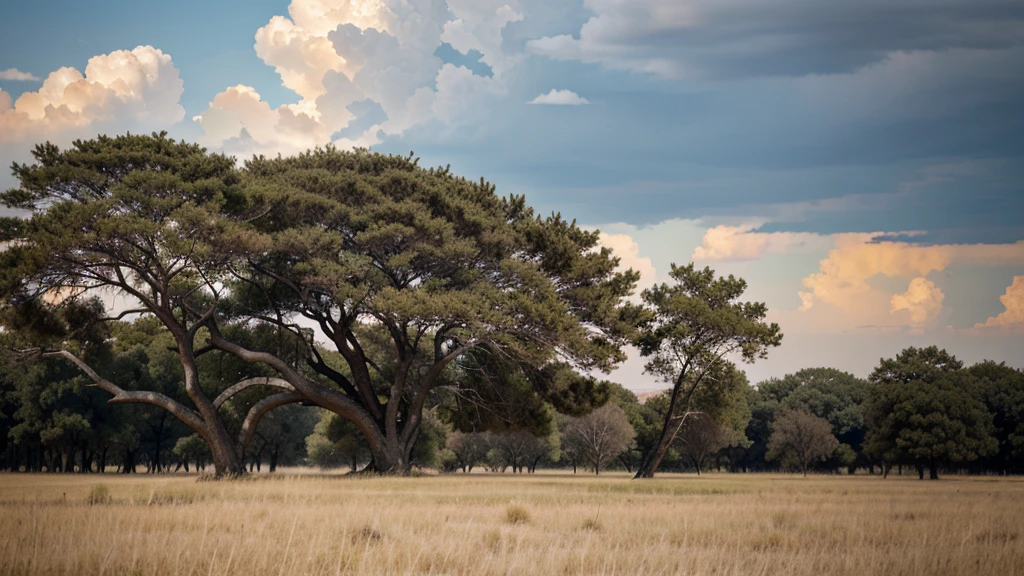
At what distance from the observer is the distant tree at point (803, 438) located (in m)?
79.6

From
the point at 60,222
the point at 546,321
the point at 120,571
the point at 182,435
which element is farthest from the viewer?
the point at 182,435

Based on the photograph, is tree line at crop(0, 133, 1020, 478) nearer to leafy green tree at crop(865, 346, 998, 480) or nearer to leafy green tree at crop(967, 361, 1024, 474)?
leafy green tree at crop(865, 346, 998, 480)

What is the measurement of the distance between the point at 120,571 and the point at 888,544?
1031 cm

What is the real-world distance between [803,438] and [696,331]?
42.3 meters

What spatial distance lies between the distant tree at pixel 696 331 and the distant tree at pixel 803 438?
37651mm

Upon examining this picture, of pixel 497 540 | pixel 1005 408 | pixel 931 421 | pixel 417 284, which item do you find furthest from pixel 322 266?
pixel 1005 408

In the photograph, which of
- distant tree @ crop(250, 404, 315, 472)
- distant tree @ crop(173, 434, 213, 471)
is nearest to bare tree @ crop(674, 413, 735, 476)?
distant tree @ crop(250, 404, 315, 472)

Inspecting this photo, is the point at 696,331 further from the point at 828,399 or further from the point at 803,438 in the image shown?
the point at 828,399

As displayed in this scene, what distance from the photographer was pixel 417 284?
37438 millimetres

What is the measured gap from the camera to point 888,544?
12.0 meters

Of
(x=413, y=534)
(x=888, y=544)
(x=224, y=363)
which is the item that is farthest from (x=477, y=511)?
(x=224, y=363)

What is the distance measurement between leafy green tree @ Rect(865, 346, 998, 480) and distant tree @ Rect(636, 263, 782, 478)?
22707 millimetres

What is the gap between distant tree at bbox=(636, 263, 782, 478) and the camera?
4300 cm

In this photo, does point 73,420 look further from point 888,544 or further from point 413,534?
point 888,544
